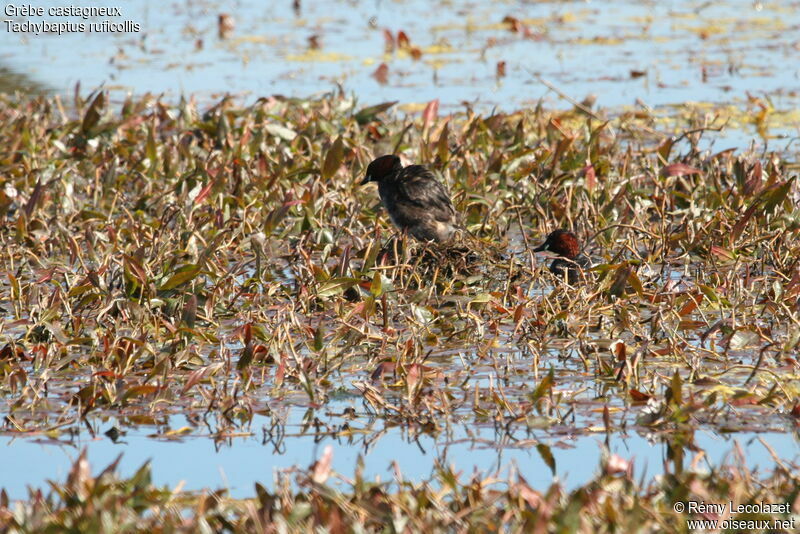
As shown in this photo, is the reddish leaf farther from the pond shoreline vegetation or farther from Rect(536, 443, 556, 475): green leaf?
Rect(536, 443, 556, 475): green leaf

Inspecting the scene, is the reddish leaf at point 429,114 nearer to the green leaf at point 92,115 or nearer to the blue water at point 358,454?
the green leaf at point 92,115

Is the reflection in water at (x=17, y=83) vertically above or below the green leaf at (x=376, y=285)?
above

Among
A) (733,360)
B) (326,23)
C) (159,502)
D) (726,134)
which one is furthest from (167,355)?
(326,23)

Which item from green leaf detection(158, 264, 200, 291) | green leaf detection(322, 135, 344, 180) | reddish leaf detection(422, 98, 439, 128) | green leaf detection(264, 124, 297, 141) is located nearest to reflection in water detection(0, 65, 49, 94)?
green leaf detection(264, 124, 297, 141)

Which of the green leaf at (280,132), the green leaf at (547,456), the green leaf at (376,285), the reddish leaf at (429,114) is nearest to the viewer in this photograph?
the green leaf at (547,456)

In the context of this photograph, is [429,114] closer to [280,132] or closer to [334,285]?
[280,132]

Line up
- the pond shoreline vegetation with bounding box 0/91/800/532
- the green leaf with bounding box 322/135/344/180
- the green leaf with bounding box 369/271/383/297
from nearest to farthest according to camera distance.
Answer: the pond shoreline vegetation with bounding box 0/91/800/532, the green leaf with bounding box 369/271/383/297, the green leaf with bounding box 322/135/344/180

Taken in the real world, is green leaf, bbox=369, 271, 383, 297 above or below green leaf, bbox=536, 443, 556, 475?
above

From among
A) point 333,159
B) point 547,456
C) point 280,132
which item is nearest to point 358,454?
point 547,456

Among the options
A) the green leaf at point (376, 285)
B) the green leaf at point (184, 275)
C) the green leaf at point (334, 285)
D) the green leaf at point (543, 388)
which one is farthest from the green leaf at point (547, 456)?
the green leaf at point (184, 275)

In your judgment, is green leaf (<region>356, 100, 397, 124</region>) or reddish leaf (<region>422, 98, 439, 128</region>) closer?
reddish leaf (<region>422, 98, 439, 128</region>)

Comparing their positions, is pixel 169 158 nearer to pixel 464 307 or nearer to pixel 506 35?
pixel 464 307

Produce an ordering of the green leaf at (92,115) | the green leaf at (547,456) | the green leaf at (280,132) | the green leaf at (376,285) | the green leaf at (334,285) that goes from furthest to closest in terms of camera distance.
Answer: the green leaf at (280,132) → the green leaf at (92,115) → the green leaf at (334,285) → the green leaf at (376,285) → the green leaf at (547,456)

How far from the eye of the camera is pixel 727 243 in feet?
24.5
